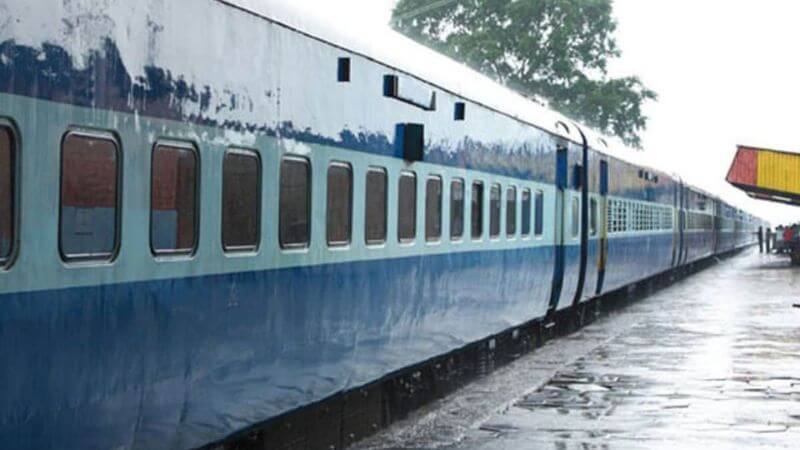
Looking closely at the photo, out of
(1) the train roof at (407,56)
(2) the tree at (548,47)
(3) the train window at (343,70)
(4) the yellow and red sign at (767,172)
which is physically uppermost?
(2) the tree at (548,47)

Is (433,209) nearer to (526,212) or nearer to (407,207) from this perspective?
(407,207)

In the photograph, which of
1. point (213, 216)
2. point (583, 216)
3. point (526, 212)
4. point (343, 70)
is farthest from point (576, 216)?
point (213, 216)

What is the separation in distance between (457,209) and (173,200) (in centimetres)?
675

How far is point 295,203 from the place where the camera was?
9242 millimetres

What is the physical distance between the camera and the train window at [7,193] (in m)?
5.91

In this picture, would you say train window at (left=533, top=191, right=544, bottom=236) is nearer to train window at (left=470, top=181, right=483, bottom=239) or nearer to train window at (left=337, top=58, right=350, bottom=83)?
train window at (left=470, top=181, right=483, bottom=239)

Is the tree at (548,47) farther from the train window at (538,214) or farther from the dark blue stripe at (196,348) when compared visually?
the dark blue stripe at (196,348)

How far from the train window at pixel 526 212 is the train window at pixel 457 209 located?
11.4 feet

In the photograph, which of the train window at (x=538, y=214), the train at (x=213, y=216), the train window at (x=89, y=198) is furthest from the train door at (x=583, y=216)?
the train window at (x=89, y=198)

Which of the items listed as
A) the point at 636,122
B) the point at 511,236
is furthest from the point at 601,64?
the point at 511,236

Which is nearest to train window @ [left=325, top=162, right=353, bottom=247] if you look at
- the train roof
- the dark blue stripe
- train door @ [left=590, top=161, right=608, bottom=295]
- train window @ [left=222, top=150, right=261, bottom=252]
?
the dark blue stripe

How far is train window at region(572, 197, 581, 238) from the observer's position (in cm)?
2170

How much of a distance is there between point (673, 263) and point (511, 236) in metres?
25.1

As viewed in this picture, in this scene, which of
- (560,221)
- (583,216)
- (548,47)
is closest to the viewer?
(560,221)
